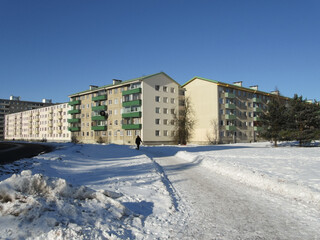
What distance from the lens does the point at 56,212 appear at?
13.0 ft

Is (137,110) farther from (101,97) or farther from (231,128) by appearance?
(231,128)

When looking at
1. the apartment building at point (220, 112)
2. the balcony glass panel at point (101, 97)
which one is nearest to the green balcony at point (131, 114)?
the balcony glass panel at point (101, 97)

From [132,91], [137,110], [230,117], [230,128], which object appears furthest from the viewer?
[230,117]

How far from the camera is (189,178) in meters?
9.46

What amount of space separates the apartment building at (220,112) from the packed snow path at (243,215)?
4429 centimetres

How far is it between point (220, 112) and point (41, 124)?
7500 cm

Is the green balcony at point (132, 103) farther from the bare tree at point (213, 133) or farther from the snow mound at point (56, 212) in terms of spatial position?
the snow mound at point (56, 212)

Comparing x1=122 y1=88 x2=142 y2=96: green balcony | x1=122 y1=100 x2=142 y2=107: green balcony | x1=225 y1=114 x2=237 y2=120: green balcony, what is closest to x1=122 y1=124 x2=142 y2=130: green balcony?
Result: x1=122 y1=100 x2=142 y2=107: green balcony

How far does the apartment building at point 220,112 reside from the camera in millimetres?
51094

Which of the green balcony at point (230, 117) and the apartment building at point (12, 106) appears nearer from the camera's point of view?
the green balcony at point (230, 117)

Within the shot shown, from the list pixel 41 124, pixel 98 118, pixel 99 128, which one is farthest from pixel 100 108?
pixel 41 124

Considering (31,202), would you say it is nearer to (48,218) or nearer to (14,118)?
(48,218)

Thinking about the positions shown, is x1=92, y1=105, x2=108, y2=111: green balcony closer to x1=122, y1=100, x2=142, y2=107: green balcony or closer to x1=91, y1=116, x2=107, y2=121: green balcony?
x1=91, y1=116, x2=107, y2=121: green balcony

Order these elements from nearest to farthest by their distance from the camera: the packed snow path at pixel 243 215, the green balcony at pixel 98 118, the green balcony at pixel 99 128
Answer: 1. the packed snow path at pixel 243 215
2. the green balcony at pixel 99 128
3. the green balcony at pixel 98 118
